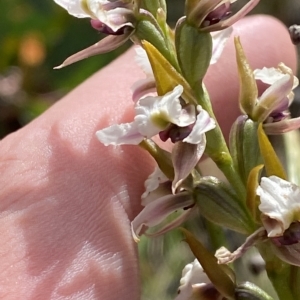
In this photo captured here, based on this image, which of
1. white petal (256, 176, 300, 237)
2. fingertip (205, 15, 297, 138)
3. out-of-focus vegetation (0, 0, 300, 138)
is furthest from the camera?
out-of-focus vegetation (0, 0, 300, 138)

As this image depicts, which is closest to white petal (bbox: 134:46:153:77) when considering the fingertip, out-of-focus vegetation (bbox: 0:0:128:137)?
the fingertip

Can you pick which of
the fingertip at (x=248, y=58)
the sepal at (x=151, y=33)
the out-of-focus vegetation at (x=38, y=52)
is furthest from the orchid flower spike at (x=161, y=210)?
the out-of-focus vegetation at (x=38, y=52)

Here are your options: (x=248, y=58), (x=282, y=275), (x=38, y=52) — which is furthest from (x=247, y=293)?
(x=38, y=52)

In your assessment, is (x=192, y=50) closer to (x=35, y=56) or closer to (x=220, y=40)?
(x=220, y=40)

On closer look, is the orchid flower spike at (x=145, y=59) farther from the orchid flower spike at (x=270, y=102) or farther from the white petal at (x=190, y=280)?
the white petal at (x=190, y=280)

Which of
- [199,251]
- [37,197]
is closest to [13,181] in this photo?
[37,197]

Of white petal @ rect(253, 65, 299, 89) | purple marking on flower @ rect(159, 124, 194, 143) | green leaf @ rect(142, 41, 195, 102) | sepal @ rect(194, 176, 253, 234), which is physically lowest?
sepal @ rect(194, 176, 253, 234)

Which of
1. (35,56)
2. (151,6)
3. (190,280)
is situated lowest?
(35,56)

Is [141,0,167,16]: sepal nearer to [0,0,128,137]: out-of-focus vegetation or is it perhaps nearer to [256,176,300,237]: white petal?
[256,176,300,237]: white petal
